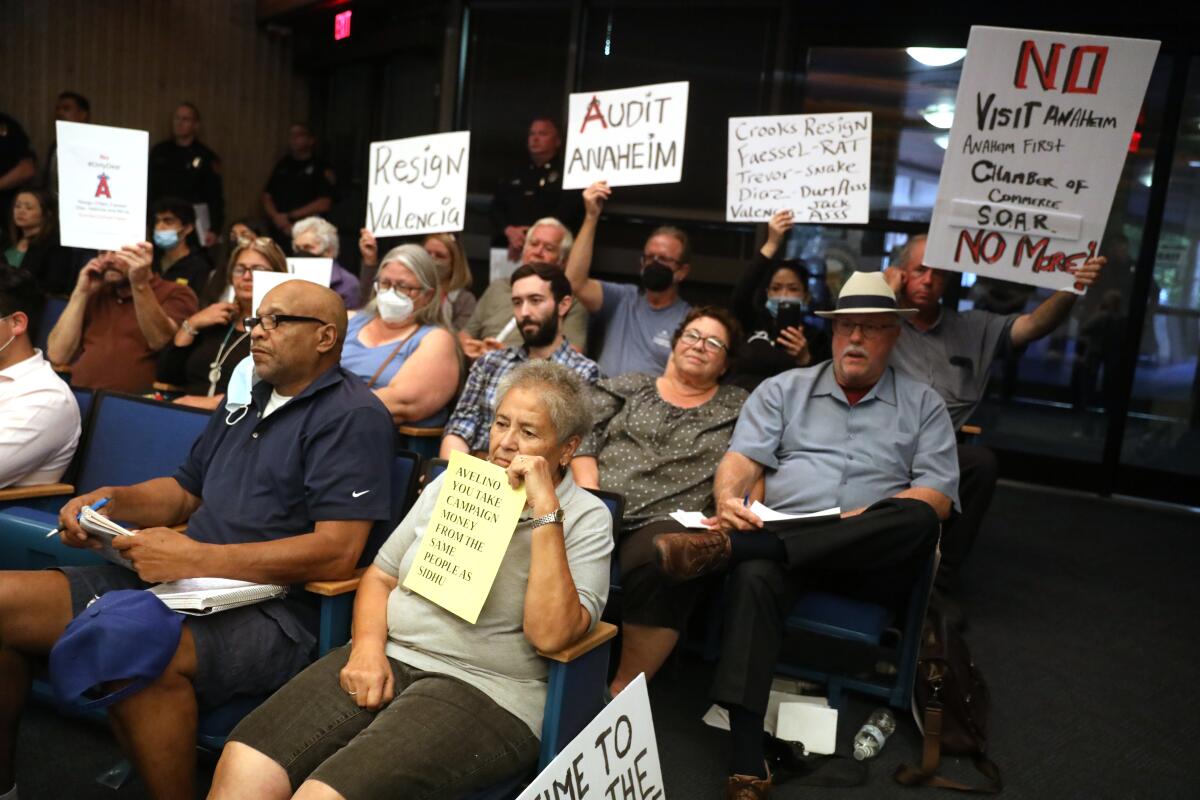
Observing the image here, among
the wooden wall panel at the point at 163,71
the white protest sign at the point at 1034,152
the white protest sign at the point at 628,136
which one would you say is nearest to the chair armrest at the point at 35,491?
the white protest sign at the point at 628,136

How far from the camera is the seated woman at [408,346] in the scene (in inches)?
140

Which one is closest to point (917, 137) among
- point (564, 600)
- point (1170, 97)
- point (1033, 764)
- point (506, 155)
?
point (1170, 97)

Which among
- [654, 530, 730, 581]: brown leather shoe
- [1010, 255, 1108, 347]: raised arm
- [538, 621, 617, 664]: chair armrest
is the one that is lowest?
[538, 621, 617, 664]: chair armrest

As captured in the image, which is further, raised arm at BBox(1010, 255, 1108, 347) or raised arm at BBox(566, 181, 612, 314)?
raised arm at BBox(566, 181, 612, 314)

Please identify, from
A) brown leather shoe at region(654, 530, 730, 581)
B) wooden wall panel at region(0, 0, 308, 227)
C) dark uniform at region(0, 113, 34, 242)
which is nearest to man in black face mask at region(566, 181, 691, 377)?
brown leather shoe at region(654, 530, 730, 581)

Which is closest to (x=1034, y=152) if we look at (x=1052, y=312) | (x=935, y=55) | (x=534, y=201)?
(x=1052, y=312)

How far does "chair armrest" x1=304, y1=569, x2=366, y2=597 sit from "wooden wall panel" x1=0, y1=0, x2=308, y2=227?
648 cm

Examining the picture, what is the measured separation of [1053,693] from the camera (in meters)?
3.32

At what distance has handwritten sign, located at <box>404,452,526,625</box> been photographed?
2010 mm

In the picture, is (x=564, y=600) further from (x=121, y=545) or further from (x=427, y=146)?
(x=427, y=146)

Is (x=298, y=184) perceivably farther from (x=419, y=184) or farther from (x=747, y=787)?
(x=747, y=787)

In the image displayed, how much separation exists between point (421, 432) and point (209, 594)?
1384 millimetres

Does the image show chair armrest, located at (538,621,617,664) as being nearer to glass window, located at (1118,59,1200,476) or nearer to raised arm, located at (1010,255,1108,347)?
raised arm, located at (1010,255,1108,347)

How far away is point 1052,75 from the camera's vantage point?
3.29m
